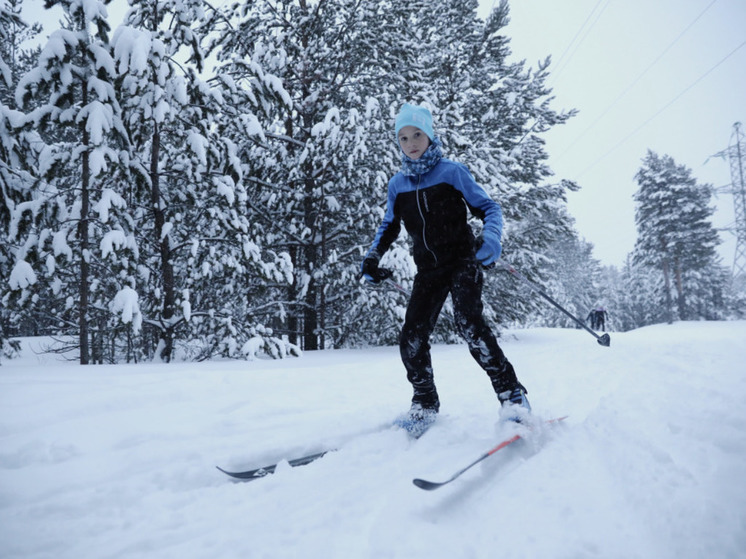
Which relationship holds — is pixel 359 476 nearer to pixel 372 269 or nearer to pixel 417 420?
pixel 417 420

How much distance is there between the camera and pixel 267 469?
2.07 metres

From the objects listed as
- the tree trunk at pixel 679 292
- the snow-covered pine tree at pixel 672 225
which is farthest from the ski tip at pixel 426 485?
the tree trunk at pixel 679 292

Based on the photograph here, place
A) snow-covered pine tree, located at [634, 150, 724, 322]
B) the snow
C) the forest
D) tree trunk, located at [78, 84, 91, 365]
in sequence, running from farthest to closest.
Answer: snow-covered pine tree, located at [634, 150, 724, 322] < tree trunk, located at [78, 84, 91, 365] < the forest < the snow

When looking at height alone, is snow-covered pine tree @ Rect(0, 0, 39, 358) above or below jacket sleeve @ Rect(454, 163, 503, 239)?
above

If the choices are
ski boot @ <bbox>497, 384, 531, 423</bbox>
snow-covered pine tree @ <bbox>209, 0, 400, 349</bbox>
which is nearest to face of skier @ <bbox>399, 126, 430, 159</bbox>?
ski boot @ <bbox>497, 384, 531, 423</bbox>

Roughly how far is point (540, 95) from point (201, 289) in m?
11.5

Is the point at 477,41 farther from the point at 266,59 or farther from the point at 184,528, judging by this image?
the point at 184,528

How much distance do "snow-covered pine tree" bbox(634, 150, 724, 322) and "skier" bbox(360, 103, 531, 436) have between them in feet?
108

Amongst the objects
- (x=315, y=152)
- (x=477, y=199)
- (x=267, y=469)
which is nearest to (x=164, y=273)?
(x=315, y=152)

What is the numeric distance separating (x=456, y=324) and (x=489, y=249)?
584mm

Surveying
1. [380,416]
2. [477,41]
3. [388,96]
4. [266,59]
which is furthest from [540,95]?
[380,416]

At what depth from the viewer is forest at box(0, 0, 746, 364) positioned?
4453 mm

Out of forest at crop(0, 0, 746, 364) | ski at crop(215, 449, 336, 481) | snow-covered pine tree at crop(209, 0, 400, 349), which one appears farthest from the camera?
snow-covered pine tree at crop(209, 0, 400, 349)

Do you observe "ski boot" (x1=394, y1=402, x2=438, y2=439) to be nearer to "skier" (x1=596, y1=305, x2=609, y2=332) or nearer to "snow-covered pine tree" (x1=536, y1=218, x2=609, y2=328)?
"skier" (x1=596, y1=305, x2=609, y2=332)
